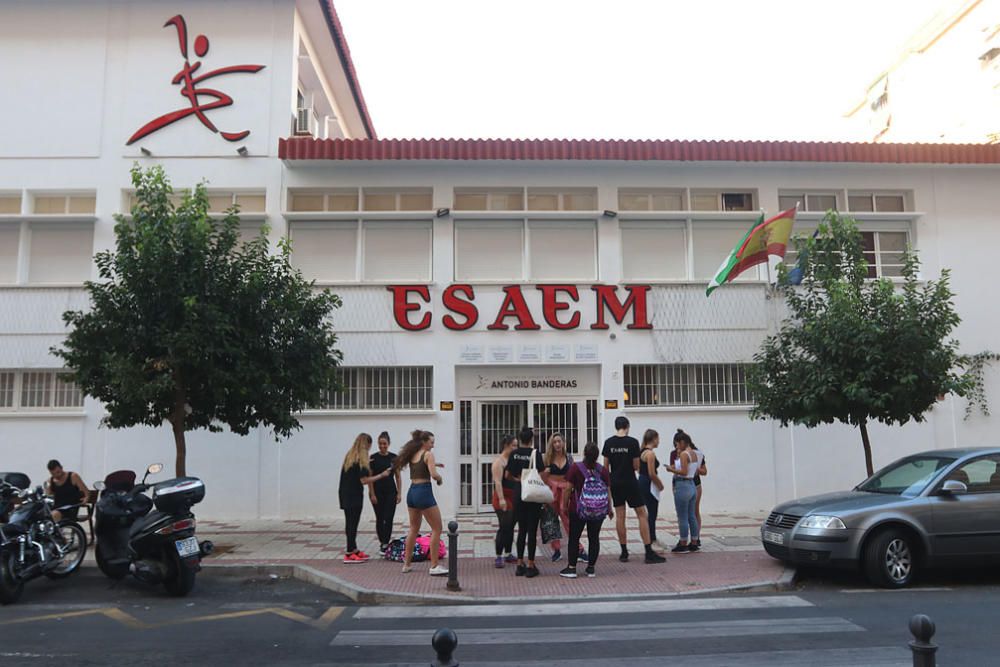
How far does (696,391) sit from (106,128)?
1330 cm

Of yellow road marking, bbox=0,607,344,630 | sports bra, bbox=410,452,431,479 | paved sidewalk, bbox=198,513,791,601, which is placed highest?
sports bra, bbox=410,452,431,479

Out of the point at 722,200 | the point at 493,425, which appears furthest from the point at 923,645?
the point at 722,200

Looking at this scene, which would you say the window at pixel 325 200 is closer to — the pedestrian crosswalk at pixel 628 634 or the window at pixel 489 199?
the window at pixel 489 199

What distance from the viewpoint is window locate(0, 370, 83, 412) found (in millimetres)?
15242

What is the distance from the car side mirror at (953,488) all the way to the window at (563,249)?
26.9 feet

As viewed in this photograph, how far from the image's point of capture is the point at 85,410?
49.3ft

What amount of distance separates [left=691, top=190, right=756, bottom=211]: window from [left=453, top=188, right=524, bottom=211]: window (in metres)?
3.78

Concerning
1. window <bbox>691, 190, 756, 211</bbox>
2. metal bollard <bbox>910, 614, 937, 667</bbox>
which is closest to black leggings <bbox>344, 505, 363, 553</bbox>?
metal bollard <bbox>910, 614, 937, 667</bbox>

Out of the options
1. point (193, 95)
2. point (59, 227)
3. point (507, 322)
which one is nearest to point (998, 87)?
point (507, 322)

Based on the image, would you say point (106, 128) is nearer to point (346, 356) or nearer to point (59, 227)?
point (59, 227)

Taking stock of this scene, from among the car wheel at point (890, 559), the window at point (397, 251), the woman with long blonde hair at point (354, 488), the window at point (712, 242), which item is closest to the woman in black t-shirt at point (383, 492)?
the woman with long blonde hair at point (354, 488)

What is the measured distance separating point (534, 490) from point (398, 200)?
28.5 ft

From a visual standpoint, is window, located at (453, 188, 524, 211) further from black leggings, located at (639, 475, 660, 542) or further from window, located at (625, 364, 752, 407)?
black leggings, located at (639, 475, 660, 542)

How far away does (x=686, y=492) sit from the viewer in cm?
1100
